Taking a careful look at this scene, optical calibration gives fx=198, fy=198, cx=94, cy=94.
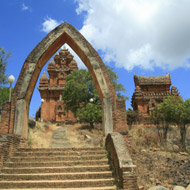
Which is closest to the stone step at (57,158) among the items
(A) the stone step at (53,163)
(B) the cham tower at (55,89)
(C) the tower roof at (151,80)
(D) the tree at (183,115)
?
(A) the stone step at (53,163)

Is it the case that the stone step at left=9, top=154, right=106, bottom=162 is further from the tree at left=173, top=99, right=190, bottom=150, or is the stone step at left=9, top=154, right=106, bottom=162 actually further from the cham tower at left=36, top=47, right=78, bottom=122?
the cham tower at left=36, top=47, right=78, bottom=122

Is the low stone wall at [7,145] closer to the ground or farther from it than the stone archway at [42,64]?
closer to the ground

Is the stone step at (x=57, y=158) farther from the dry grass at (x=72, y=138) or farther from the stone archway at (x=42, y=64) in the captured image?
the dry grass at (x=72, y=138)

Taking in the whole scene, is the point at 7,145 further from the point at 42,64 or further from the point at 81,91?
the point at 81,91

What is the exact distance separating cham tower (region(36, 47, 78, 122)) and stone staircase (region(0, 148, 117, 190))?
24.7m

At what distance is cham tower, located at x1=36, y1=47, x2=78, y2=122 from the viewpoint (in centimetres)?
3316

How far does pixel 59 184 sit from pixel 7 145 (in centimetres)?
258

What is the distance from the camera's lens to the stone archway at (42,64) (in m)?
8.43

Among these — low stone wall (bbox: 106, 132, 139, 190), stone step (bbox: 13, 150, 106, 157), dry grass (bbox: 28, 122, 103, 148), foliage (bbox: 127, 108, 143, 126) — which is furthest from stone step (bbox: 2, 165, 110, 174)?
foliage (bbox: 127, 108, 143, 126)

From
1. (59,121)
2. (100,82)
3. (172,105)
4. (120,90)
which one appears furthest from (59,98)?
(100,82)

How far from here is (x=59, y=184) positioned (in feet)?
17.6

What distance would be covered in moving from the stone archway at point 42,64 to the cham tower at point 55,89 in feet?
75.7

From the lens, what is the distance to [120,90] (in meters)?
24.3

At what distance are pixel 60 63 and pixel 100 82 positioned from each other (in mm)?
31813
